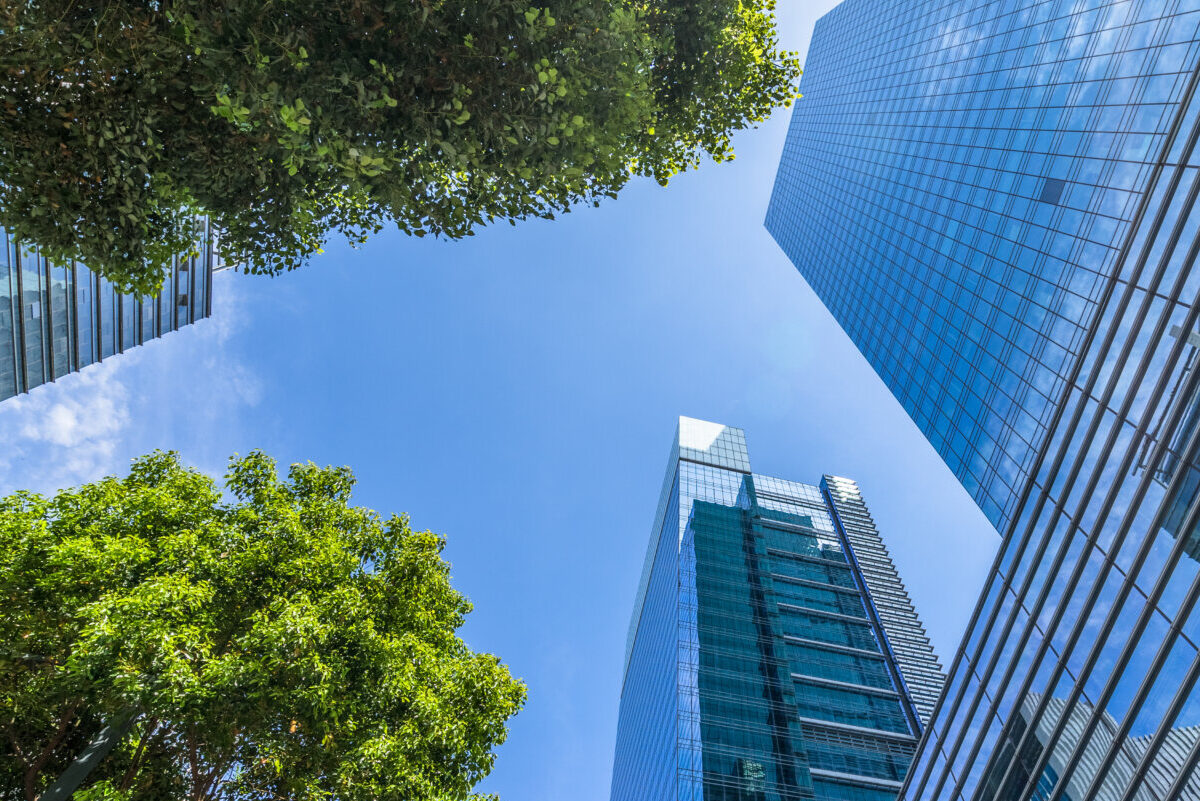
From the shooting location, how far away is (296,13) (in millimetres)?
6484

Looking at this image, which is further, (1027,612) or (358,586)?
(1027,612)

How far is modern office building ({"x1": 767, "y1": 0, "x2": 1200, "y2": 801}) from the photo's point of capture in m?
12.0

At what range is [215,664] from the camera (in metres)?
7.94

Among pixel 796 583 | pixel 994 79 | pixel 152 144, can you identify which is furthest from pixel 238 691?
pixel 796 583

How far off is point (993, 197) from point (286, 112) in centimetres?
4447

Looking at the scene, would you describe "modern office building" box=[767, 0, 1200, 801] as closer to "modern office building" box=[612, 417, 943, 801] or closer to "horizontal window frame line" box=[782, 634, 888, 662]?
"modern office building" box=[612, 417, 943, 801]

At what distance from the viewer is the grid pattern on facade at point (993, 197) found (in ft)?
95.1

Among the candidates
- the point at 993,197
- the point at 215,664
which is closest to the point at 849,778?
the point at 993,197

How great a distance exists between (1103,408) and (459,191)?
52.9 ft

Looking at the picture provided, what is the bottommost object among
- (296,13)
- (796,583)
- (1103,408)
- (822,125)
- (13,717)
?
(13,717)

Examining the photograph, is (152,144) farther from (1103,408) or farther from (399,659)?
(1103,408)

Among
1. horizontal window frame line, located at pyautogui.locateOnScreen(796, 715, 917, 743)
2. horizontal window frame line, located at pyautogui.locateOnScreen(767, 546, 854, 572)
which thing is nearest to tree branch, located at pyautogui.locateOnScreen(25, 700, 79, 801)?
horizontal window frame line, located at pyautogui.locateOnScreen(796, 715, 917, 743)

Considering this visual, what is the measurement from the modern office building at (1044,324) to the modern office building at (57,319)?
30.2 meters

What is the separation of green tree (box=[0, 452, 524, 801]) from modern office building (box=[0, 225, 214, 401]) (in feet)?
55.7
